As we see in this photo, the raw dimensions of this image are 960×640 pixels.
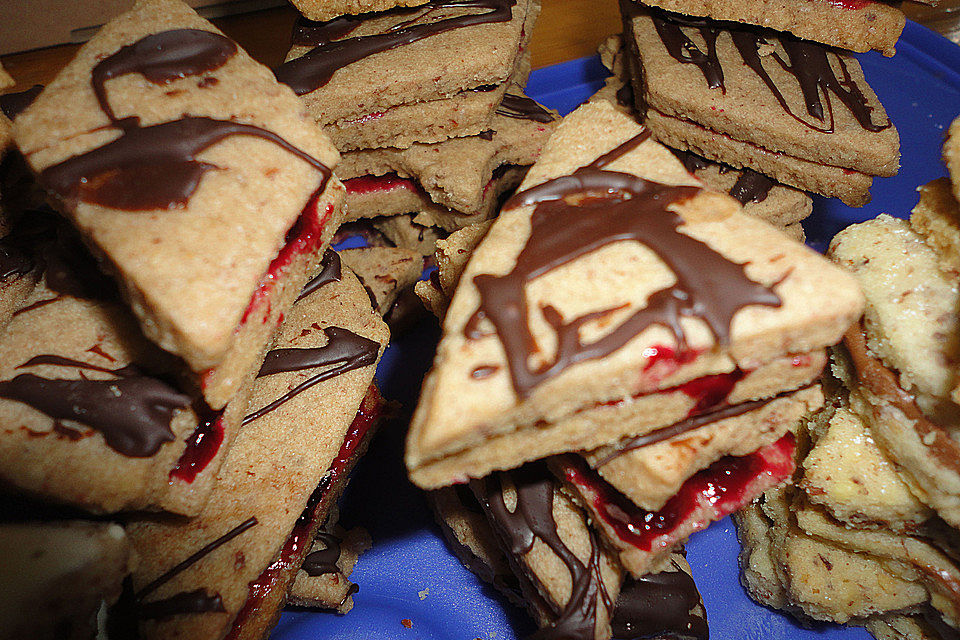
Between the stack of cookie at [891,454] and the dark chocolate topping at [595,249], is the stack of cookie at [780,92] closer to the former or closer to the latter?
the stack of cookie at [891,454]

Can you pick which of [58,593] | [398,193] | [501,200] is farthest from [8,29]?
[58,593]

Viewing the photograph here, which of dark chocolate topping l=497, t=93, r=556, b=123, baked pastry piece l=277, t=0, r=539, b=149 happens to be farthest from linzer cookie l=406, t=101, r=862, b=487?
dark chocolate topping l=497, t=93, r=556, b=123

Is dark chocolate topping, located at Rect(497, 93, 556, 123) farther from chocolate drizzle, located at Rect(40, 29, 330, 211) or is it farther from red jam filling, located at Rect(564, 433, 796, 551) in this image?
red jam filling, located at Rect(564, 433, 796, 551)

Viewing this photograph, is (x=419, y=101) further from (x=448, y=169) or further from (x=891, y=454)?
(x=891, y=454)

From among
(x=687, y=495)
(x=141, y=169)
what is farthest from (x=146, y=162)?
(x=687, y=495)

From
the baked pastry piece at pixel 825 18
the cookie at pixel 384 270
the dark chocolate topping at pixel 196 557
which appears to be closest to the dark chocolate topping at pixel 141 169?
the dark chocolate topping at pixel 196 557
